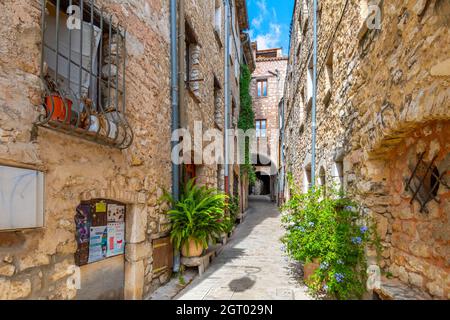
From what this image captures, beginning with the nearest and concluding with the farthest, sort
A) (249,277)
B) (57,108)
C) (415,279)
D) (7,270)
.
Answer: (7,270), (57,108), (415,279), (249,277)

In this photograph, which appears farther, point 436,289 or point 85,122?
point 85,122

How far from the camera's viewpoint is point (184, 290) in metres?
3.75

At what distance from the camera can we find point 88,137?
8.34ft

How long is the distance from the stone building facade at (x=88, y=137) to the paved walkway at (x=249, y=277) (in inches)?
26.1

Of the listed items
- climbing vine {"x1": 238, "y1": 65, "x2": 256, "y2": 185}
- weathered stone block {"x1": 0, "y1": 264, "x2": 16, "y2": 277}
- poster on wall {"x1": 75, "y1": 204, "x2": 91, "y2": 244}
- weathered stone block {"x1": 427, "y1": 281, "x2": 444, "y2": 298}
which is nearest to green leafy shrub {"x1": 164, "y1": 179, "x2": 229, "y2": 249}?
poster on wall {"x1": 75, "y1": 204, "x2": 91, "y2": 244}

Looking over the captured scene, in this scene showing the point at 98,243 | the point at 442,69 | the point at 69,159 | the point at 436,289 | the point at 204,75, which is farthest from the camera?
the point at 204,75

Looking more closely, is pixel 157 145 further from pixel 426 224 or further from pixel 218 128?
pixel 218 128

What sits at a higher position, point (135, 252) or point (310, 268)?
point (135, 252)

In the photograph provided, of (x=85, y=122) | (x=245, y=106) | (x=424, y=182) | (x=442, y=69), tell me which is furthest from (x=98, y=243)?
(x=245, y=106)

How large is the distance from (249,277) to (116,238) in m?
2.14

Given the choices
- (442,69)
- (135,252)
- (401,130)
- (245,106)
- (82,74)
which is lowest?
(135,252)

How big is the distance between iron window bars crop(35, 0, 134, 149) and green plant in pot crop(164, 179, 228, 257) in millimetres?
1417

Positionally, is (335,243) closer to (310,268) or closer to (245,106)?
(310,268)
